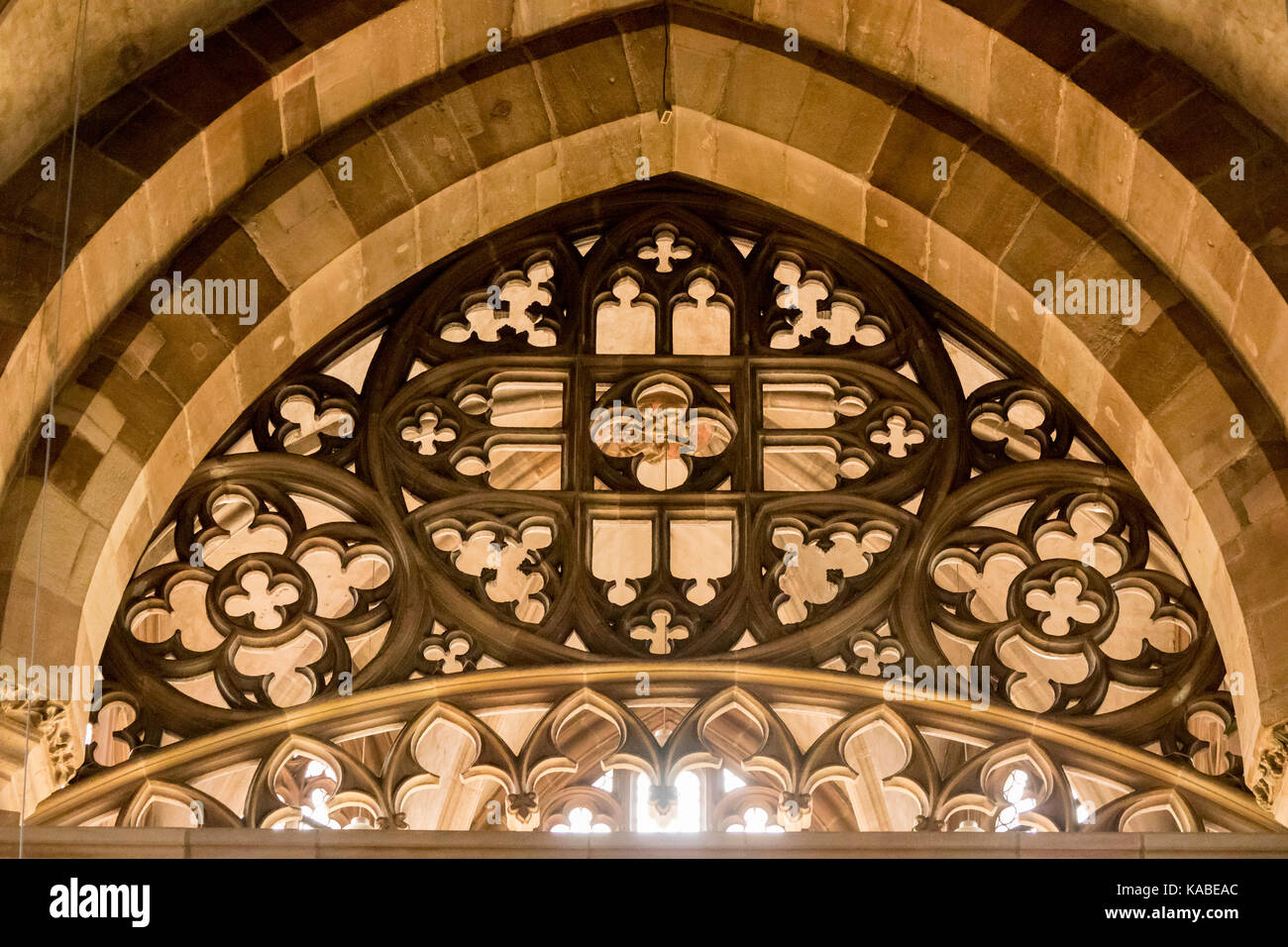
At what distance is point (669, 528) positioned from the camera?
35.1ft

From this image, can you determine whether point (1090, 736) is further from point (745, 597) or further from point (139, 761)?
point (139, 761)

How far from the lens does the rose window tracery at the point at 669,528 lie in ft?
32.6

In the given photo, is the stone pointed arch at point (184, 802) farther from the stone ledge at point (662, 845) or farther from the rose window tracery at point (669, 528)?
the stone ledge at point (662, 845)

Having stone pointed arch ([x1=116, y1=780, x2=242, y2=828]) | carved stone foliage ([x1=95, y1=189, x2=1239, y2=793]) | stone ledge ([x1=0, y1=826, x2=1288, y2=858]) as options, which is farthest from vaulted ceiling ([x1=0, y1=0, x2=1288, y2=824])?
stone ledge ([x1=0, y1=826, x2=1288, y2=858])

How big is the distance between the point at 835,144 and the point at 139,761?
13.6 feet

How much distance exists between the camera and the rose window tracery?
9.93 m

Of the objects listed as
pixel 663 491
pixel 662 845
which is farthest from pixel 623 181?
pixel 662 845

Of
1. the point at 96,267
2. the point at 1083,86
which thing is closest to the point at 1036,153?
the point at 1083,86

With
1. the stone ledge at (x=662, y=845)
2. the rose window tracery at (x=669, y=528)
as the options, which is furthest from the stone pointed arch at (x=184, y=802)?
the stone ledge at (x=662, y=845)

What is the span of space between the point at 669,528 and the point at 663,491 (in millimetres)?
192

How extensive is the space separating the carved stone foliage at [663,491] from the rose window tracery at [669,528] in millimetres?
15

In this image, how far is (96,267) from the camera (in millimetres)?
10133

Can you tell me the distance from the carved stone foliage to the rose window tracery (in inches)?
0.6

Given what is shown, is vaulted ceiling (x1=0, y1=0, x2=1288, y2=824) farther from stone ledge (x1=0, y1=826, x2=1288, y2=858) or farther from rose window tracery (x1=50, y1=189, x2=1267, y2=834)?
stone ledge (x1=0, y1=826, x2=1288, y2=858)
